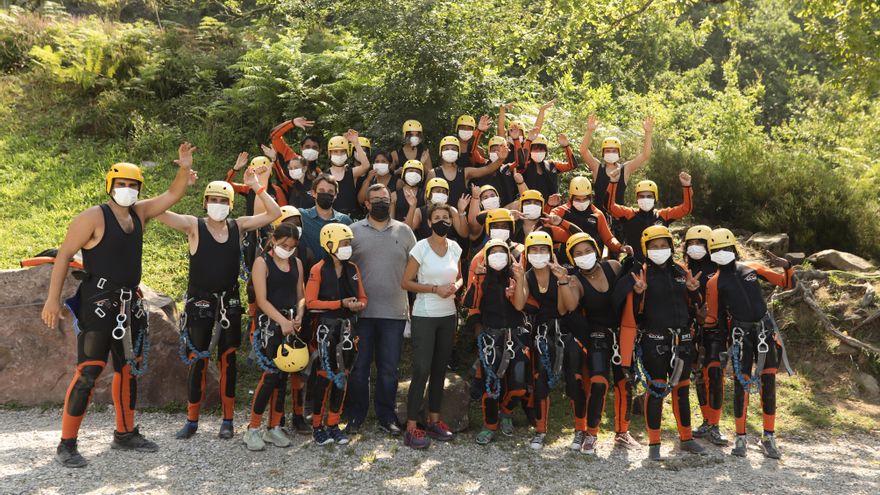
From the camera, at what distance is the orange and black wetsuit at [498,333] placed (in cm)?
806

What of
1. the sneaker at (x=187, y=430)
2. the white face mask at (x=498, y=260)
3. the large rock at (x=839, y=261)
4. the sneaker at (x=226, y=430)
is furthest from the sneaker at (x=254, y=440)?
the large rock at (x=839, y=261)

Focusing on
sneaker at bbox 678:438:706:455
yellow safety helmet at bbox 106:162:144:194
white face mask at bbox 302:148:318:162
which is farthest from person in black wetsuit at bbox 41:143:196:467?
sneaker at bbox 678:438:706:455

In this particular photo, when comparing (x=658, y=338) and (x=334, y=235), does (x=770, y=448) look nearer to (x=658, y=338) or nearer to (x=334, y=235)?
(x=658, y=338)

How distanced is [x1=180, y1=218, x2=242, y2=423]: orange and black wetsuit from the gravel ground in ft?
2.56

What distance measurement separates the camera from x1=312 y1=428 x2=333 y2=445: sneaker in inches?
309

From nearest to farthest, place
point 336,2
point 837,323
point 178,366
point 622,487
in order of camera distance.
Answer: point 622,487 < point 178,366 < point 837,323 < point 336,2

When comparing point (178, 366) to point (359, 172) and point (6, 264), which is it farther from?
point (6, 264)

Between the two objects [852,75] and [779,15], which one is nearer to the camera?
[852,75]

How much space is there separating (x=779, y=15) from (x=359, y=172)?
28.9m

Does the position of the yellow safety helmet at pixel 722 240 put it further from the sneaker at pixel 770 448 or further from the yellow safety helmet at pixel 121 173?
the yellow safety helmet at pixel 121 173

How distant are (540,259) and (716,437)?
2.94 m

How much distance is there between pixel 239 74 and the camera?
56.7 ft

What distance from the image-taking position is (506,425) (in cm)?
855

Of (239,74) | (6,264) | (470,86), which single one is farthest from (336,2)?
(6,264)
